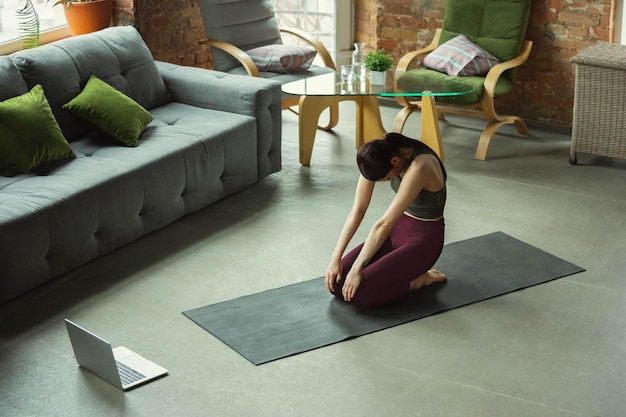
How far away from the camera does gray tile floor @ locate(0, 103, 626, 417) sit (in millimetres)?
3510

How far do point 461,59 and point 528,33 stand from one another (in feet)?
2.10

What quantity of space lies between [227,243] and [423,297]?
1128 mm

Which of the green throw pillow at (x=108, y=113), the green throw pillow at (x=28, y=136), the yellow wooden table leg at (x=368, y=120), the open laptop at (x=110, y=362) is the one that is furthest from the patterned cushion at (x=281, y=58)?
the open laptop at (x=110, y=362)

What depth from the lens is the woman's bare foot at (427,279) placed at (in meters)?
4.32

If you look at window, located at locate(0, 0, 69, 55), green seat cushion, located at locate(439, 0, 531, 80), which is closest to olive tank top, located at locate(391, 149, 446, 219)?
green seat cushion, located at locate(439, 0, 531, 80)

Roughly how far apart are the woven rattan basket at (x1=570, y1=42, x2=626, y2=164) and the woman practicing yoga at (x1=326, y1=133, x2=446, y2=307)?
6.09ft

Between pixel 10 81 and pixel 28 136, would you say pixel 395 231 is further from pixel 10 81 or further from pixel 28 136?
pixel 10 81

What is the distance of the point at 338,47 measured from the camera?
730 centimetres

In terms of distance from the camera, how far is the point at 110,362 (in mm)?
3551

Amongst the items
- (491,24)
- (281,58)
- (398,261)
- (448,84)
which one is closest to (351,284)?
(398,261)

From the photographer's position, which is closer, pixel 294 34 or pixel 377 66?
pixel 377 66

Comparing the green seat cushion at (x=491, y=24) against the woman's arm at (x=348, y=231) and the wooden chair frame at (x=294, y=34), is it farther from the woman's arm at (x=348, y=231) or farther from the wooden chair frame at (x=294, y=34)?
the woman's arm at (x=348, y=231)

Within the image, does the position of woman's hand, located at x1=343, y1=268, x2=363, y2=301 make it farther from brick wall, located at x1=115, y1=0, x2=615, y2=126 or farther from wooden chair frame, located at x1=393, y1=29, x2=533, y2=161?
brick wall, located at x1=115, y1=0, x2=615, y2=126

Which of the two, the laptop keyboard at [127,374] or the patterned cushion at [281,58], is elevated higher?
the patterned cushion at [281,58]
